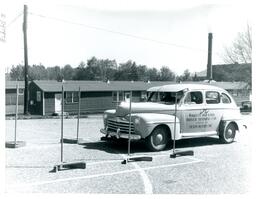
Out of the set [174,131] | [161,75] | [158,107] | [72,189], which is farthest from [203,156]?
[161,75]

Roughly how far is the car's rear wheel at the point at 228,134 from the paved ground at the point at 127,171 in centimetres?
43

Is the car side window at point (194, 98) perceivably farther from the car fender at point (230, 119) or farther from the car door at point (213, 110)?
the car fender at point (230, 119)

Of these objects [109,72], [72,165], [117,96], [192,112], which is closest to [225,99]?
[192,112]

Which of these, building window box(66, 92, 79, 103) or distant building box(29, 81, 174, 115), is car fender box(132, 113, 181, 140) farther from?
building window box(66, 92, 79, 103)

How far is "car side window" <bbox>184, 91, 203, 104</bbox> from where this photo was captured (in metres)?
10.0

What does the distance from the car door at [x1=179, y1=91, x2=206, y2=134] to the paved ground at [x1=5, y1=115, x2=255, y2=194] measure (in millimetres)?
553

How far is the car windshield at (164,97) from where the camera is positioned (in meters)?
10.1

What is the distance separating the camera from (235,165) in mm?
7668

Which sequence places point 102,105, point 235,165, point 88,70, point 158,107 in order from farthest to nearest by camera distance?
1. point 88,70
2. point 102,105
3. point 158,107
4. point 235,165

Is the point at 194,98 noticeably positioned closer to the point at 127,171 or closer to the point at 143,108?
the point at 143,108

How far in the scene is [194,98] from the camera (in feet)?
33.4

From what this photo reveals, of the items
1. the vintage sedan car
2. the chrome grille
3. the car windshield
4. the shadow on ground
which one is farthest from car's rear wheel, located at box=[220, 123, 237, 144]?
the chrome grille

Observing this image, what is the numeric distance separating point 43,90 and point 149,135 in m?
20.3

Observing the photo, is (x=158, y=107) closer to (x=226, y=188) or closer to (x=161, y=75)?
(x=226, y=188)
